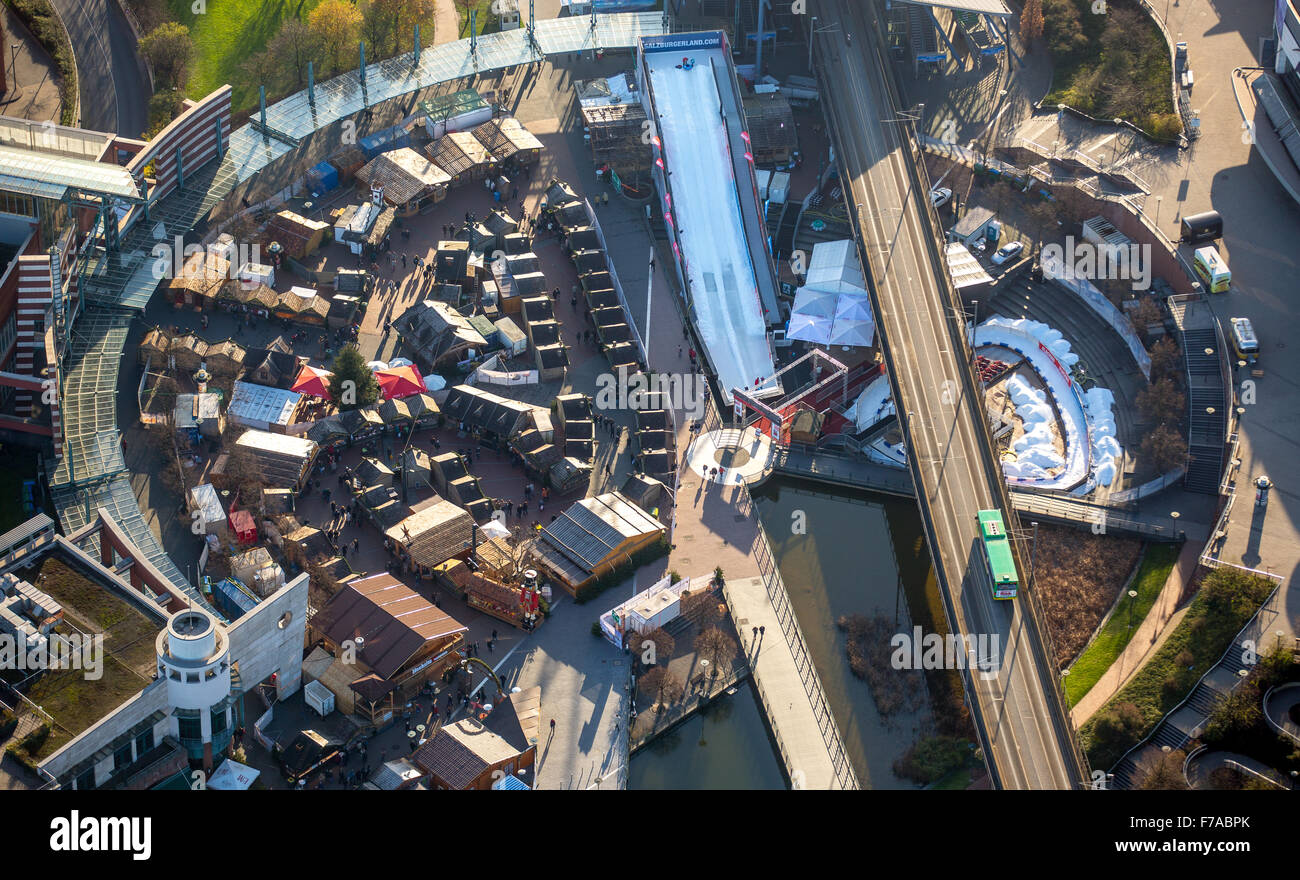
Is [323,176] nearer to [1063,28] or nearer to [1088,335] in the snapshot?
[1088,335]

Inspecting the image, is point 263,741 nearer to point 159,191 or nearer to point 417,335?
point 417,335

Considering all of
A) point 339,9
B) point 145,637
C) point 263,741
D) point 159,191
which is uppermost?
point 339,9

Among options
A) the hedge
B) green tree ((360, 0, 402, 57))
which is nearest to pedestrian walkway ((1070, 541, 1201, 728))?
green tree ((360, 0, 402, 57))

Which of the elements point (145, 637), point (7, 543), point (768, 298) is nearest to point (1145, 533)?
point (768, 298)

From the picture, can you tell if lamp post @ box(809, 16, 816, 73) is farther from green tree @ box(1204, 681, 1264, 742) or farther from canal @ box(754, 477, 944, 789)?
green tree @ box(1204, 681, 1264, 742)

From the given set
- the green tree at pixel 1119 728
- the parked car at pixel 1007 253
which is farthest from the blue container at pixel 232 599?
the parked car at pixel 1007 253

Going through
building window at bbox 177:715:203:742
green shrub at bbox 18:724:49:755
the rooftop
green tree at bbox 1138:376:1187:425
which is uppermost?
green tree at bbox 1138:376:1187:425

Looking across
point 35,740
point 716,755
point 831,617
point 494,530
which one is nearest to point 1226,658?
point 831,617
